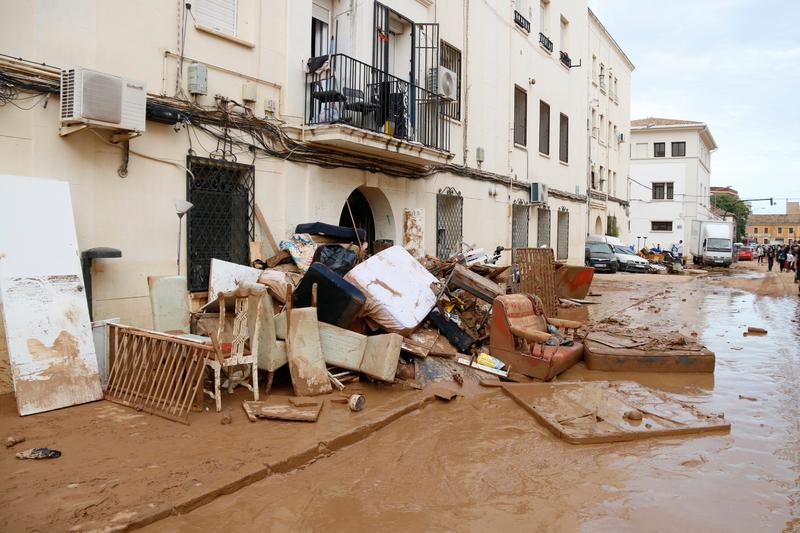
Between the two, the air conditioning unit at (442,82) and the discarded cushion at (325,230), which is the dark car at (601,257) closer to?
the air conditioning unit at (442,82)

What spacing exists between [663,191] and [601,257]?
2582 cm

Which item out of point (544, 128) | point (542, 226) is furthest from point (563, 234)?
point (544, 128)

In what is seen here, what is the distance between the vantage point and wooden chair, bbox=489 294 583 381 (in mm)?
7305

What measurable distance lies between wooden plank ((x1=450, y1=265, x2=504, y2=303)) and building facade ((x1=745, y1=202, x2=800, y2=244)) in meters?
120

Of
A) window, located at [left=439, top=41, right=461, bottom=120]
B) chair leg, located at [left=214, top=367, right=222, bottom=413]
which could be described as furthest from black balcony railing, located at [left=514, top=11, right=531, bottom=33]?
chair leg, located at [left=214, top=367, right=222, bottom=413]

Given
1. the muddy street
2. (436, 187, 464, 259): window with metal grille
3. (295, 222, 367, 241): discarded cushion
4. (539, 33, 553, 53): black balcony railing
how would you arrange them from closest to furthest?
1. the muddy street
2. (295, 222, 367, 241): discarded cushion
3. (436, 187, 464, 259): window with metal grille
4. (539, 33, 553, 53): black balcony railing

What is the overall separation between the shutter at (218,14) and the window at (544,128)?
12.4 metres

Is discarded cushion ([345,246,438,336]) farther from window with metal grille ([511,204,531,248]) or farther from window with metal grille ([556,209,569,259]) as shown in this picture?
window with metal grille ([556,209,569,259])

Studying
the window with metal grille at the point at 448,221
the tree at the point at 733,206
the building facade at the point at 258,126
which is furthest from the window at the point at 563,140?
the tree at the point at 733,206

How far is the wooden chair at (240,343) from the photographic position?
5.51m

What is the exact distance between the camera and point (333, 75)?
8.87 meters

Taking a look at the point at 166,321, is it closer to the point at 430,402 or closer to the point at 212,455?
the point at 212,455

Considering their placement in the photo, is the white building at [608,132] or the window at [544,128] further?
the white building at [608,132]

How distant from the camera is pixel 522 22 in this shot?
16922 millimetres
